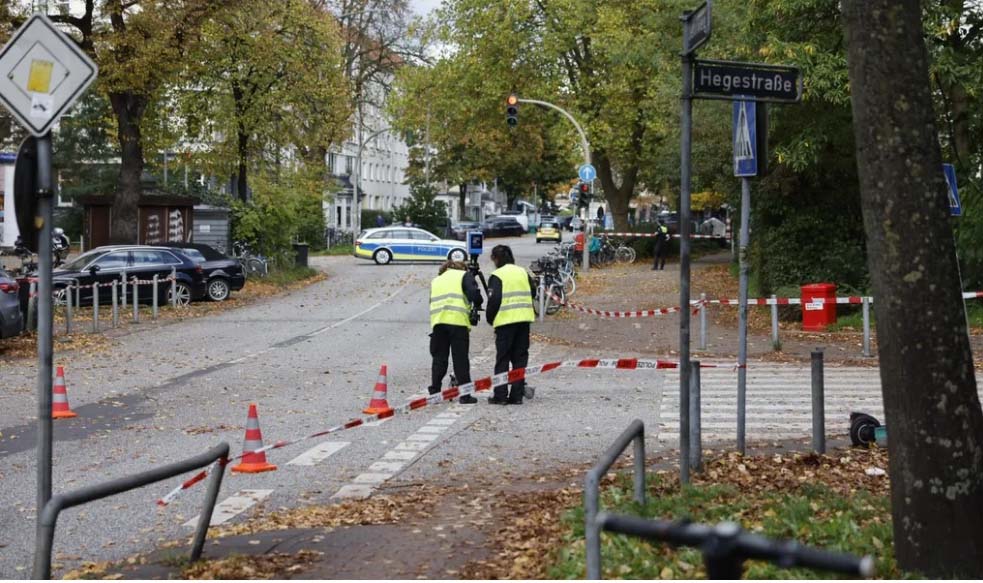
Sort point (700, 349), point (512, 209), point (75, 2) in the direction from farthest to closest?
1. point (512, 209)
2. point (75, 2)
3. point (700, 349)

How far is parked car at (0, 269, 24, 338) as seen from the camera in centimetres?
2033

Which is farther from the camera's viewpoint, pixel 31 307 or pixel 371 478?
pixel 31 307

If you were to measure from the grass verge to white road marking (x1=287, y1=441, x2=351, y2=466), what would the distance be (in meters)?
3.15

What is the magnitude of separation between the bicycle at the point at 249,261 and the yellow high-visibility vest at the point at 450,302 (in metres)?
25.7

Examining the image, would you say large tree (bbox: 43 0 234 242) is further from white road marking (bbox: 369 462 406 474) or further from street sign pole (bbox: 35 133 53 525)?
street sign pole (bbox: 35 133 53 525)

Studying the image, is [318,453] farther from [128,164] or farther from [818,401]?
[128,164]

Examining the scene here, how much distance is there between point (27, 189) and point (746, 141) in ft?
15.7

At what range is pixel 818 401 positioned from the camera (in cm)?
993

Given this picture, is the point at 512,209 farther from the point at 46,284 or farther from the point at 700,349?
the point at 46,284

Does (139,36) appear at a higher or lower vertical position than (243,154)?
higher

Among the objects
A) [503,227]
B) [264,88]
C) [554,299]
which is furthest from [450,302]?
[503,227]

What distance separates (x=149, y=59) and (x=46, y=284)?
2651cm

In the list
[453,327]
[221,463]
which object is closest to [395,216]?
[453,327]

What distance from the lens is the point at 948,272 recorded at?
614 centimetres
